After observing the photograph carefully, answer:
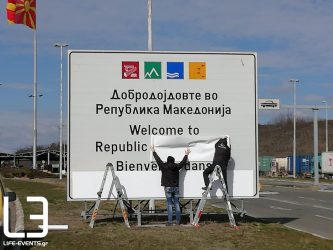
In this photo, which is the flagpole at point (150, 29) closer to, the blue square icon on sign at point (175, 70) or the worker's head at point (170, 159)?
the blue square icon on sign at point (175, 70)

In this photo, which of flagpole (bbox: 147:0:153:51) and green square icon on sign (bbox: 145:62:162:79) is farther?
flagpole (bbox: 147:0:153:51)

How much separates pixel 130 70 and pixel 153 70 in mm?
565

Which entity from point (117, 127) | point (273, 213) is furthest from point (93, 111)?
point (273, 213)

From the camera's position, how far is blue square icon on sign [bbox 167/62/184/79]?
563 inches

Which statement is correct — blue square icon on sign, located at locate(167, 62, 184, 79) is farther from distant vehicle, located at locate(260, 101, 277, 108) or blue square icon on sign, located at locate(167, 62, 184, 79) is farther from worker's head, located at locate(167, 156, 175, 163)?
distant vehicle, located at locate(260, 101, 277, 108)

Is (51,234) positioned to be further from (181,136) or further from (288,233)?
(288,233)

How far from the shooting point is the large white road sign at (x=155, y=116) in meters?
13.9

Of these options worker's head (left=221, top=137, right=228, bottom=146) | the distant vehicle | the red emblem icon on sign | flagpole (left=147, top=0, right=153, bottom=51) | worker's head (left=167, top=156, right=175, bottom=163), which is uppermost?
flagpole (left=147, top=0, right=153, bottom=51)

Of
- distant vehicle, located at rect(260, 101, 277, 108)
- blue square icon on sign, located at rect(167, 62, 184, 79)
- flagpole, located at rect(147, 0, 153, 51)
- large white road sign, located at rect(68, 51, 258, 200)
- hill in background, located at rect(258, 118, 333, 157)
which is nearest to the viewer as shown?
large white road sign, located at rect(68, 51, 258, 200)

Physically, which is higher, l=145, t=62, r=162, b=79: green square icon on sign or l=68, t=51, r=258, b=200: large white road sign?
l=145, t=62, r=162, b=79: green square icon on sign

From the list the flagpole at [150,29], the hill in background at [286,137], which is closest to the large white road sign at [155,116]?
the flagpole at [150,29]

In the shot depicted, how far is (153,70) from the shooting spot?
46.8ft

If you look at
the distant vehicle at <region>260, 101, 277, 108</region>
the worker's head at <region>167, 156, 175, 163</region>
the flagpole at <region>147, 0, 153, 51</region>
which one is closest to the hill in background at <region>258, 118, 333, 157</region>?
the distant vehicle at <region>260, 101, 277, 108</region>

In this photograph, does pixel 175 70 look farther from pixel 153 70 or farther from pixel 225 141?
pixel 225 141
